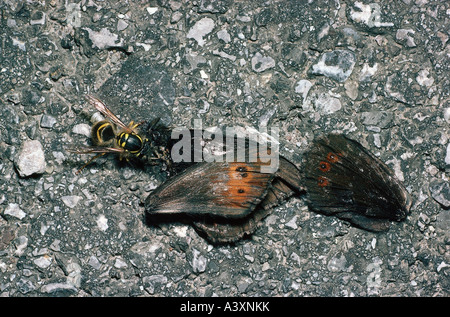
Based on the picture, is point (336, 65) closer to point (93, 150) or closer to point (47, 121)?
point (93, 150)

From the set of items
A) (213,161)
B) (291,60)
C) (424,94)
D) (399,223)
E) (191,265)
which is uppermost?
(291,60)

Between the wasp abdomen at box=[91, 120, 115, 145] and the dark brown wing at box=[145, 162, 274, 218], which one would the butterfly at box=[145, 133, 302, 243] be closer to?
the dark brown wing at box=[145, 162, 274, 218]

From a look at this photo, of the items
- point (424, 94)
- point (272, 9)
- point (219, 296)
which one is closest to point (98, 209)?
point (219, 296)

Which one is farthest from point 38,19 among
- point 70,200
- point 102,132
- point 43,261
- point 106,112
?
point 43,261

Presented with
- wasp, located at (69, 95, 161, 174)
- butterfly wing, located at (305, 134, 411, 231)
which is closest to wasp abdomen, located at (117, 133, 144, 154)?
wasp, located at (69, 95, 161, 174)

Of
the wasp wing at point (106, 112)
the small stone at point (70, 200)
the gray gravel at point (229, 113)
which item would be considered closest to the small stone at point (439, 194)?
the gray gravel at point (229, 113)

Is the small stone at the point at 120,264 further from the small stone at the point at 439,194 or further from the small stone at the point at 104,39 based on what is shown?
the small stone at the point at 439,194
